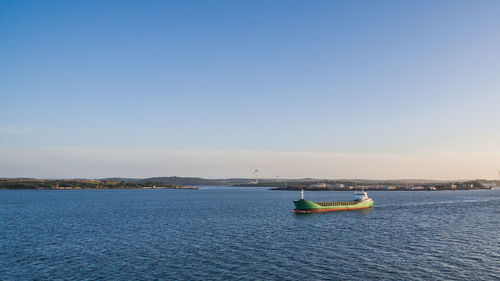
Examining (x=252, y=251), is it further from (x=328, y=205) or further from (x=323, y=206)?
(x=328, y=205)

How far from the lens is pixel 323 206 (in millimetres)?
105188

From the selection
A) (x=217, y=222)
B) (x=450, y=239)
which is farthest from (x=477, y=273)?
(x=217, y=222)

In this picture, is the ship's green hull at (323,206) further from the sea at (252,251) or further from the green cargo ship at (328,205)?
the sea at (252,251)

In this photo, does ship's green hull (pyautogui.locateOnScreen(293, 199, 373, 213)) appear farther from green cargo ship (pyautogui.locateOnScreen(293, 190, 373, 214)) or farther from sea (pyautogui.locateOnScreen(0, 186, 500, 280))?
sea (pyautogui.locateOnScreen(0, 186, 500, 280))

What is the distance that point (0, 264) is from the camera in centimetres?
4122

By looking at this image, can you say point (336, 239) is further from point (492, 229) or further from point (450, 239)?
point (492, 229)

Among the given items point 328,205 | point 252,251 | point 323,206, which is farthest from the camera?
point 328,205

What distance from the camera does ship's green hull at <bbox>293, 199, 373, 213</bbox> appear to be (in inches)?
3935

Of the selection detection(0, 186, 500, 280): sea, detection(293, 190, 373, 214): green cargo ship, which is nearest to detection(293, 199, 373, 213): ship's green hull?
detection(293, 190, 373, 214): green cargo ship

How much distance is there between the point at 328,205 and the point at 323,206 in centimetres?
265

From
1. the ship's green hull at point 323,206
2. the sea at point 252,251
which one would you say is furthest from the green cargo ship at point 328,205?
the sea at point 252,251

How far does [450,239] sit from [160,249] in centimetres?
4504

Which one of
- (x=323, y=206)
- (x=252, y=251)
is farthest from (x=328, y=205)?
(x=252, y=251)

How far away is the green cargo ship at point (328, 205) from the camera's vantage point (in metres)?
99.9
